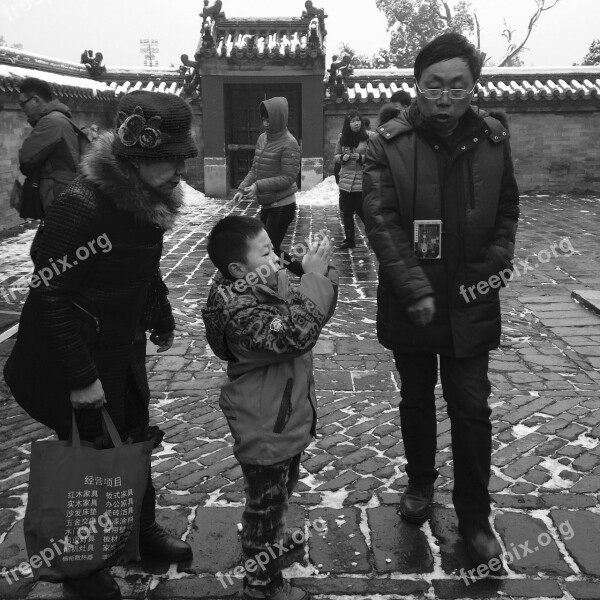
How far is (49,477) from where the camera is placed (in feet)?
7.11

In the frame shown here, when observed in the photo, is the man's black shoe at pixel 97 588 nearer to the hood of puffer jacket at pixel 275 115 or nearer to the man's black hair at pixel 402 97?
the hood of puffer jacket at pixel 275 115

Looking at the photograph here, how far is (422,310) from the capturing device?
8.48 feet

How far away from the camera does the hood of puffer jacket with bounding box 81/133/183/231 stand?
219 centimetres

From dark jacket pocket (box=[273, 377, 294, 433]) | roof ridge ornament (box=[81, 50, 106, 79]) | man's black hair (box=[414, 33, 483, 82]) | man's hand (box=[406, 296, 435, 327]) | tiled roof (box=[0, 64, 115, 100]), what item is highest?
roof ridge ornament (box=[81, 50, 106, 79])

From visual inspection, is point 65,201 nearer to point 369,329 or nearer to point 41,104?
point 369,329

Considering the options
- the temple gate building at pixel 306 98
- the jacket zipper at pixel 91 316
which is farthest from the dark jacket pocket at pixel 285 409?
the temple gate building at pixel 306 98

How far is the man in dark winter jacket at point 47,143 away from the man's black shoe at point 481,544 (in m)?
4.82

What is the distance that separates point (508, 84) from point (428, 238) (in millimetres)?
15944

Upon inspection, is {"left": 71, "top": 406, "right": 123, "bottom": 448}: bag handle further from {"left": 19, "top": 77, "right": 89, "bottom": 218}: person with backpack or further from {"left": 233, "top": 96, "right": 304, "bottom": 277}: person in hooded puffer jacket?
{"left": 233, "top": 96, "right": 304, "bottom": 277}: person in hooded puffer jacket

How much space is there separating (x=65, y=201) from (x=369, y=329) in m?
4.02

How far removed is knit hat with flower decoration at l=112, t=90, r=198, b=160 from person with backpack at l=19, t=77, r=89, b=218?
424 cm

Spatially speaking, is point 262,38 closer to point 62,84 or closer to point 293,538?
point 62,84

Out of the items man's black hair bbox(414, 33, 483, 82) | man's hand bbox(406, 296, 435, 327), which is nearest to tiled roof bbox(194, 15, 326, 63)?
man's black hair bbox(414, 33, 483, 82)

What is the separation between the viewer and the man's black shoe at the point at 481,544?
2.64 metres
